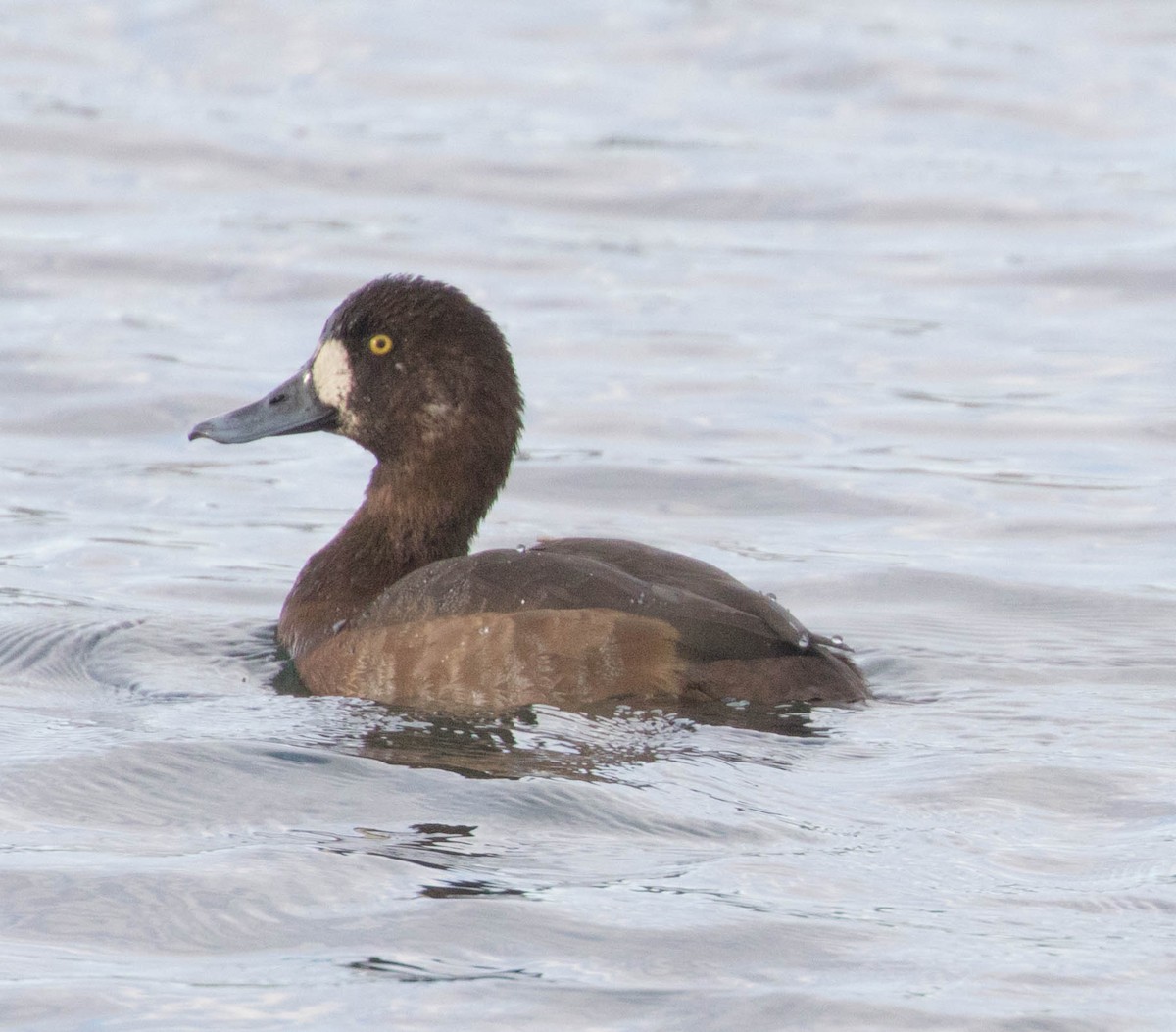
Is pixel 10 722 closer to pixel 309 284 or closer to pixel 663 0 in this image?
pixel 309 284

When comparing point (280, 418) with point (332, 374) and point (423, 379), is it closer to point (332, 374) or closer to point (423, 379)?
point (332, 374)

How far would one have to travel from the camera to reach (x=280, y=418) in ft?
21.8

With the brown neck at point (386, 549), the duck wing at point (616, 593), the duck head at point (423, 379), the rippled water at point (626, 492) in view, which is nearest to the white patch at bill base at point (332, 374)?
the duck head at point (423, 379)

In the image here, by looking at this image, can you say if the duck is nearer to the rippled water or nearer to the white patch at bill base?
the white patch at bill base

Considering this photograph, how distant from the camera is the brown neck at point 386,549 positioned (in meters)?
6.23

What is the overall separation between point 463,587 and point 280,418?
1309mm

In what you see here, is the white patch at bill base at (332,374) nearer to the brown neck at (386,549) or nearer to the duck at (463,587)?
the duck at (463,587)

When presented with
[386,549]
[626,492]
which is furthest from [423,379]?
[626,492]

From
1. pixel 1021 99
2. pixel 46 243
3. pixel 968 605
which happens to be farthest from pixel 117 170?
pixel 968 605

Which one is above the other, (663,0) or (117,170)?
(663,0)

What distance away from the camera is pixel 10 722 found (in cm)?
558

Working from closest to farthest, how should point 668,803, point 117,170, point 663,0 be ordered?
point 668,803
point 117,170
point 663,0

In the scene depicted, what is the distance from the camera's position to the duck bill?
259 inches

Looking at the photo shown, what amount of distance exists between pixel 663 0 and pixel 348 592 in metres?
15.6
